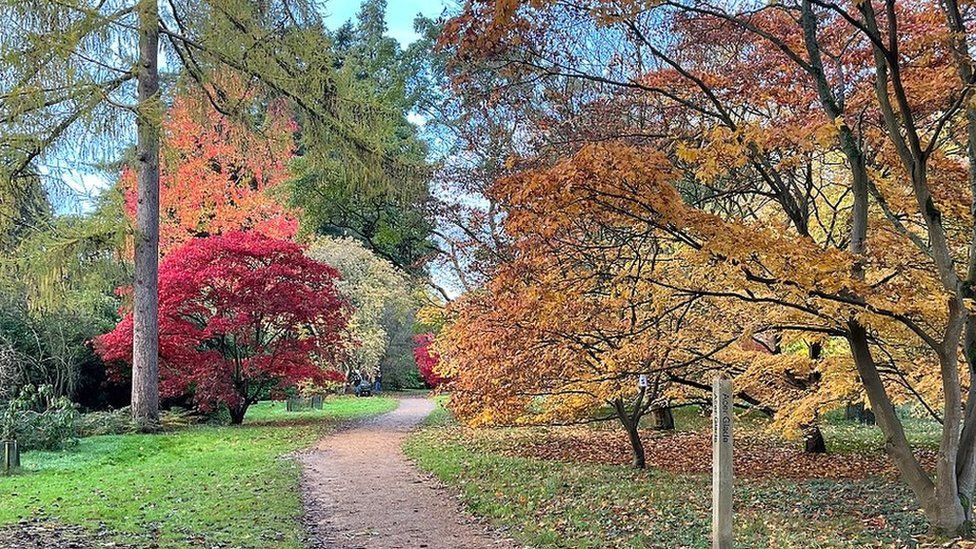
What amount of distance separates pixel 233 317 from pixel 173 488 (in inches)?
357

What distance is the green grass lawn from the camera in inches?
257

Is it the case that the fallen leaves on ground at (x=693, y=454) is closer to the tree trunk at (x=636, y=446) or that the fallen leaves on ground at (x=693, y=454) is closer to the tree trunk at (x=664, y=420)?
the tree trunk at (x=636, y=446)

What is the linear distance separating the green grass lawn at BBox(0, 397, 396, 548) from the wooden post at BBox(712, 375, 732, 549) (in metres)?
3.52

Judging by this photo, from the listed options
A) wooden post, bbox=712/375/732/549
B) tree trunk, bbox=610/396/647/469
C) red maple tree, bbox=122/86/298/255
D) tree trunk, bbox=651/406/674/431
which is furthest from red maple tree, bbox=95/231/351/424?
wooden post, bbox=712/375/732/549

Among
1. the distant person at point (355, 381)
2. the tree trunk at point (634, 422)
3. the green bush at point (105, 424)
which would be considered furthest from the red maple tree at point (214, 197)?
the tree trunk at point (634, 422)

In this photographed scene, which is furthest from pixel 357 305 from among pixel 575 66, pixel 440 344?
pixel 575 66

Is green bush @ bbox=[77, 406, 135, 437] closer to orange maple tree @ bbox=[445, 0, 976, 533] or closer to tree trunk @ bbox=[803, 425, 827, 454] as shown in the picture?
orange maple tree @ bbox=[445, 0, 976, 533]

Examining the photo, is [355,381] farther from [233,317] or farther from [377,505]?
[377,505]

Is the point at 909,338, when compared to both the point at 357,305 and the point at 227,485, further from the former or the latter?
the point at 357,305

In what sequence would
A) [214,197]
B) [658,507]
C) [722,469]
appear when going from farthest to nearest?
[214,197], [658,507], [722,469]

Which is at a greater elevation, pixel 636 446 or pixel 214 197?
pixel 214 197

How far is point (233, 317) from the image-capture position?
17.4 meters

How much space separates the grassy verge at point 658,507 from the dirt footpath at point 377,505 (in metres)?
0.34

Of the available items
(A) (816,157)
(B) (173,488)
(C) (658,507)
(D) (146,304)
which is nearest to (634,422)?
(C) (658,507)
